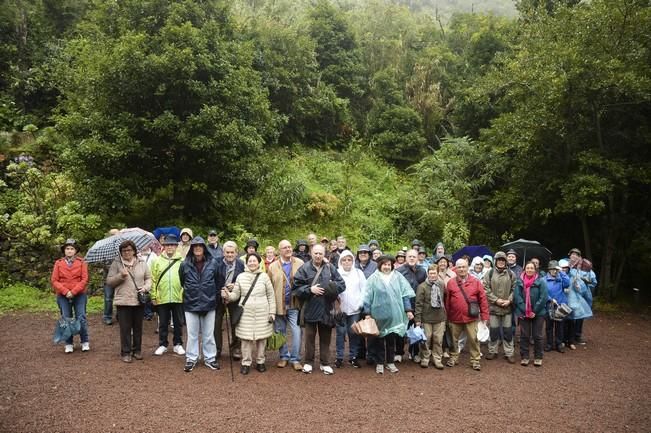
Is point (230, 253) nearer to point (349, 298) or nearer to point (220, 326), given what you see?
point (220, 326)

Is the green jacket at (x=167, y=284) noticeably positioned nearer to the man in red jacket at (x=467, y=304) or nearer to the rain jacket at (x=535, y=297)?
the man in red jacket at (x=467, y=304)

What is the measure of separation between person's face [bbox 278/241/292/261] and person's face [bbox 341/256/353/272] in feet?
2.86

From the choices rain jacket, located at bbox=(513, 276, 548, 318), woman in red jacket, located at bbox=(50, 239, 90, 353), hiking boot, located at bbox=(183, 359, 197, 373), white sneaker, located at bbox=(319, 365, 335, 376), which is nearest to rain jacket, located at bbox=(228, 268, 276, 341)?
hiking boot, located at bbox=(183, 359, 197, 373)

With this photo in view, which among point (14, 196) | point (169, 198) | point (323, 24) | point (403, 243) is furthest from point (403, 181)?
point (14, 196)

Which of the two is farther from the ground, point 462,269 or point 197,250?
point 197,250

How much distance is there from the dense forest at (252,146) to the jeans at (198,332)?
23.1 ft

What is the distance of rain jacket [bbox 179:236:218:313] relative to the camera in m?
6.61

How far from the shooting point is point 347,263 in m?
7.31

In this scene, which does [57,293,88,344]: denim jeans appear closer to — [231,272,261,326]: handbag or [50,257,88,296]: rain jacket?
[50,257,88,296]: rain jacket

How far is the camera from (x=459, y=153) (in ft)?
65.2

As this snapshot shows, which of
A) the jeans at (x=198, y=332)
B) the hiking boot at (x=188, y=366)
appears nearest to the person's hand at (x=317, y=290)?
the jeans at (x=198, y=332)

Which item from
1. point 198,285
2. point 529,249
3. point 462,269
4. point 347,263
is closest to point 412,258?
point 462,269

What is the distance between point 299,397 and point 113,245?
15.1ft

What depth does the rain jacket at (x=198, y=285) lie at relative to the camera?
661 cm
